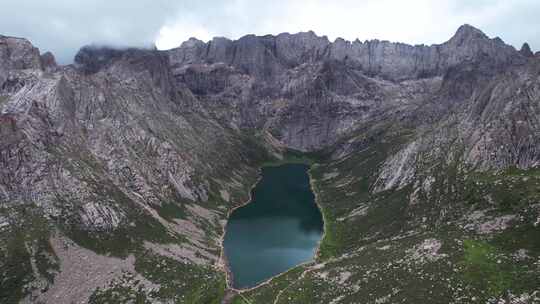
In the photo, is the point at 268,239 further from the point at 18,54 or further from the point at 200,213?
the point at 18,54

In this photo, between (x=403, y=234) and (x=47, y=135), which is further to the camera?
(x=47, y=135)

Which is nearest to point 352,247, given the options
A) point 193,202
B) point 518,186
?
point 518,186

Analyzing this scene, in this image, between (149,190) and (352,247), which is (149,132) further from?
(352,247)

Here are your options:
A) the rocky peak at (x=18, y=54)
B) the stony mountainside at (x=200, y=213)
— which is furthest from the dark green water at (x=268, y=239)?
the rocky peak at (x=18, y=54)

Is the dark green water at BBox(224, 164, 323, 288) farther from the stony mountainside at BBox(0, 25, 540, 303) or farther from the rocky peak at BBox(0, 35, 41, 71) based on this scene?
the rocky peak at BBox(0, 35, 41, 71)

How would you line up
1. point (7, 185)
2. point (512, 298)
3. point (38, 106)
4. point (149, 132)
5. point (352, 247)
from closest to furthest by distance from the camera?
point (512, 298) → point (7, 185) → point (352, 247) → point (38, 106) → point (149, 132)

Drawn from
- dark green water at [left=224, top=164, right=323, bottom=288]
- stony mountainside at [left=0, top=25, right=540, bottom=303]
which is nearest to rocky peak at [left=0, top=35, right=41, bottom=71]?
stony mountainside at [left=0, top=25, right=540, bottom=303]

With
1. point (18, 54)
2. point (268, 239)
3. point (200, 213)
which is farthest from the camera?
point (200, 213)

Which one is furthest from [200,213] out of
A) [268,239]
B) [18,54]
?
[18,54]

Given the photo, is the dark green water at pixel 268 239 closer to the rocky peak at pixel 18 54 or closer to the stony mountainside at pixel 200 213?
the stony mountainside at pixel 200 213
